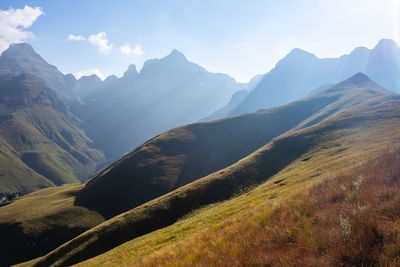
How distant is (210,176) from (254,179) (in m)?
16.0

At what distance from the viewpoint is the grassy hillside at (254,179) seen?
118 ft

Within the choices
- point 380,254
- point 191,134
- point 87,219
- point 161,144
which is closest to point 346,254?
point 380,254

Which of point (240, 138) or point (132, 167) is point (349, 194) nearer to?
point (132, 167)

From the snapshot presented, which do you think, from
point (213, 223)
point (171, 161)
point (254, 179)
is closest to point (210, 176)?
point (254, 179)

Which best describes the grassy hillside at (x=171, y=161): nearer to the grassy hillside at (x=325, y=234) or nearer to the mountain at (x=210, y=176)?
the mountain at (x=210, y=176)

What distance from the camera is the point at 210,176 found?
2985 inches

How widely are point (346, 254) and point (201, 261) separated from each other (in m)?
4.77

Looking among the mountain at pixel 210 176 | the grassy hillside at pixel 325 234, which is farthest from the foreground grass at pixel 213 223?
the grassy hillside at pixel 325 234

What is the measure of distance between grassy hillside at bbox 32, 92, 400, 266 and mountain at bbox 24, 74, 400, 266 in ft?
0.86

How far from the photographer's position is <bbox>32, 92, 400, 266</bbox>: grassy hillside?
118ft

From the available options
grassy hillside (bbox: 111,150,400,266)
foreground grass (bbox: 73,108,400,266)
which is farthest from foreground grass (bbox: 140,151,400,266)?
foreground grass (bbox: 73,108,400,266)

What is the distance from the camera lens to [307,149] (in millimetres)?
79625

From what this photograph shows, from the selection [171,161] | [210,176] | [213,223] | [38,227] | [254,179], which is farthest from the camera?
[171,161]

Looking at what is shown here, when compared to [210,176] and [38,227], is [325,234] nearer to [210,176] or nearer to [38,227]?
[210,176]
